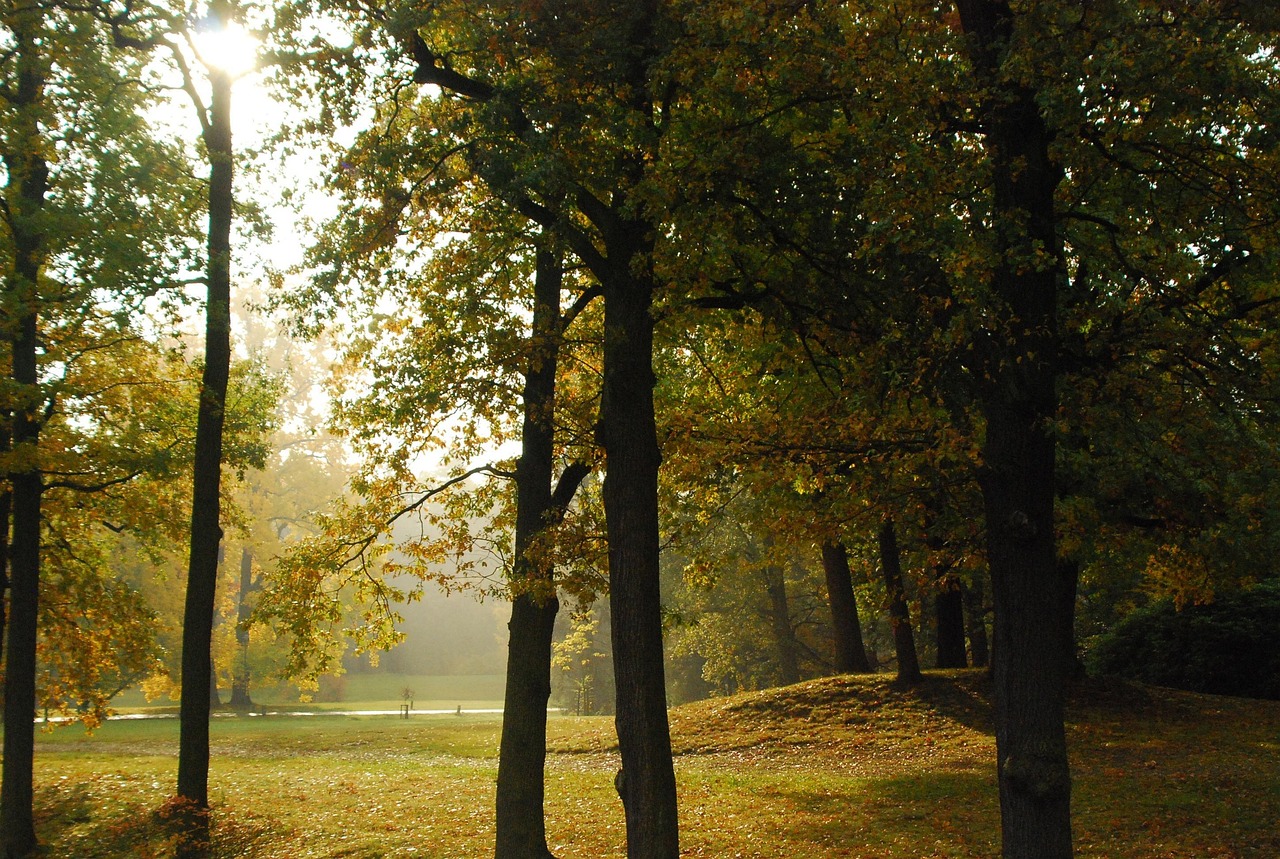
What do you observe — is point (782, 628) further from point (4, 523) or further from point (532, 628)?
point (4, 523)

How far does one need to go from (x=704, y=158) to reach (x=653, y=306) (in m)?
1.93

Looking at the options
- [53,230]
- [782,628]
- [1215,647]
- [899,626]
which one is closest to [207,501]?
[53,230]

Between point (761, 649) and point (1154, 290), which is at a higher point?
point (1154, 290)

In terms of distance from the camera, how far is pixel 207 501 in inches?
486

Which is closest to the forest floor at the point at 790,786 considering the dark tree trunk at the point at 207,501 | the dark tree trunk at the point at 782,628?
the dark tree trunk at the point at 207,501

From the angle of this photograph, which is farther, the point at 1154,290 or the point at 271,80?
the point at 271,80

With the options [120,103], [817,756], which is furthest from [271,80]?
[817,756]

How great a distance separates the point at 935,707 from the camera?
1806cm

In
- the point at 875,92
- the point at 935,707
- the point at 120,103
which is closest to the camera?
the point at 875,92

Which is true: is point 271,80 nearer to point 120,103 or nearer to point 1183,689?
point 120,103

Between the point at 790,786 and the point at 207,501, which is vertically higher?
the point at 207,501

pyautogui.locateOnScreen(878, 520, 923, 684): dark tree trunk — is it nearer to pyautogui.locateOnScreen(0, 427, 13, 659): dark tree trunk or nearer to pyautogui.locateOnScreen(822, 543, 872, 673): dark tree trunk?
pyautogui.locateOnScreen(822, 543, 872, 673): dark tree trunk

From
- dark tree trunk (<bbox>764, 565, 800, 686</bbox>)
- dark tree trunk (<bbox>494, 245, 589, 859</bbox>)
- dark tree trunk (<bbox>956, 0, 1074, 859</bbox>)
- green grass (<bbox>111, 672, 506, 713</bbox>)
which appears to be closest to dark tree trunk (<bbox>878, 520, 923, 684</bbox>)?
dark tree trunk (<bbox>494, 245, 589, 859</bbox>)

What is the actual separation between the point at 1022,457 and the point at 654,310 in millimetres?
3726
